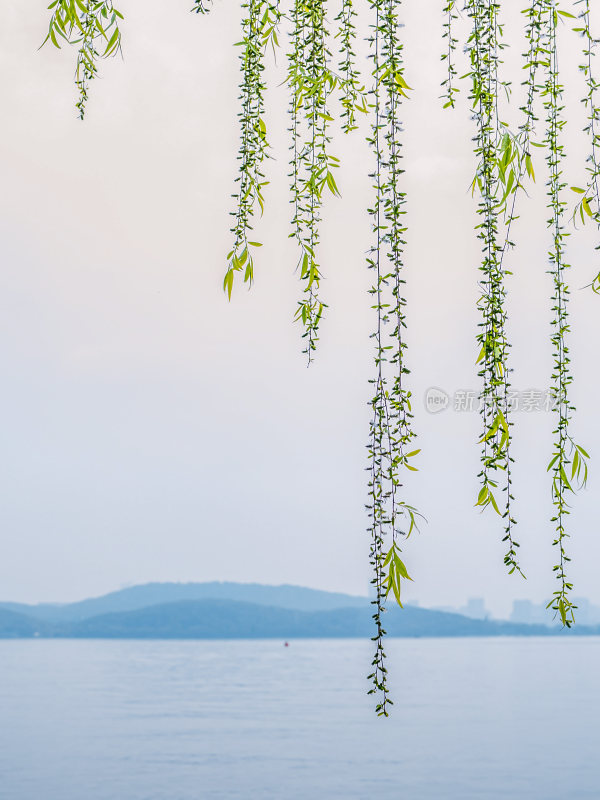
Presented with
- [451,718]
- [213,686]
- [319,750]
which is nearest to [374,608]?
[319,750]

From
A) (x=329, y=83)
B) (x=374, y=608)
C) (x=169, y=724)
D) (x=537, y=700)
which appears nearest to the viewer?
(x=374, y=608)

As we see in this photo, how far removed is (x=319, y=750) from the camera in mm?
35406

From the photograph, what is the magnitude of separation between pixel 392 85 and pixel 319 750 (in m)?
36.5

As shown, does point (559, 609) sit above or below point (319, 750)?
above

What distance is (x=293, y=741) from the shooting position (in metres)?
36.9

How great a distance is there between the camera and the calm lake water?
29.2m

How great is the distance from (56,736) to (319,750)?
11055 mm

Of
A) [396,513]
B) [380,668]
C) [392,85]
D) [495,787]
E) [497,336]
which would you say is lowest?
[495,787]

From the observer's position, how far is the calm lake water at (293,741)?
29.2 metres

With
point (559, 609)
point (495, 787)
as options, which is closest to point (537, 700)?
point (495, 787)

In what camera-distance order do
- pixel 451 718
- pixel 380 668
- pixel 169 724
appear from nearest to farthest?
pixel 380 668 → pixel 169 724 → pixel 451 718

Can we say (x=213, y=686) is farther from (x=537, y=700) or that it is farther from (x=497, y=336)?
(x=497, y=336)

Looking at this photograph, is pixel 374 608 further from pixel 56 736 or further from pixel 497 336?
pixel 56 736

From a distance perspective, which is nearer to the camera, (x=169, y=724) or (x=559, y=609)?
(x=559, y=609)
